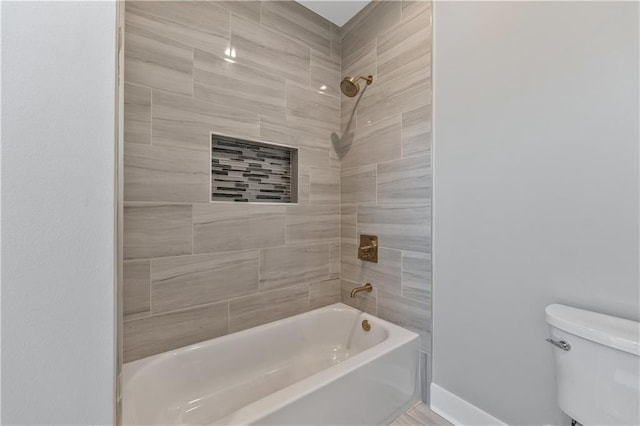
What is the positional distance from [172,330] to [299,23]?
213cm

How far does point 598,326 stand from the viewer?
0.91m

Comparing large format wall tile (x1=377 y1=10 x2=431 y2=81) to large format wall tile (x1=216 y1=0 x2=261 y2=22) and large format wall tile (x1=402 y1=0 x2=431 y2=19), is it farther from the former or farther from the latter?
large format wall tile (x1=216 y1=0 x2=261 y2=22)

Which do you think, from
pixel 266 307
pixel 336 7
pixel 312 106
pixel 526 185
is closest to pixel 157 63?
pixel 312 106

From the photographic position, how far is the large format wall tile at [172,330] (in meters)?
1.32

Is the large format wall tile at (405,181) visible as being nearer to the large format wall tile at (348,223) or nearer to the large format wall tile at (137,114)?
the large format wall tile at (348,223)

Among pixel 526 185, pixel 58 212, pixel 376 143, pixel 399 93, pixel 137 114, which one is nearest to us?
pixel 58 212

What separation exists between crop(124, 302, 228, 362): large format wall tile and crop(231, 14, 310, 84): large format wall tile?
152 cm

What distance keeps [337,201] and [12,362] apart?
6.08 ft

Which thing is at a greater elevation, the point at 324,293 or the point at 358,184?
the point at 358,184

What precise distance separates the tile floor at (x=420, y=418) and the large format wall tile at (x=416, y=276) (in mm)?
596

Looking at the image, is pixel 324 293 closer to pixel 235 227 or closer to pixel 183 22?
pixel 235 227

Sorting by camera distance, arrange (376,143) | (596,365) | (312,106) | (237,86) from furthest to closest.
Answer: (312,106) → (376,143) → (237,86) → (596,365)

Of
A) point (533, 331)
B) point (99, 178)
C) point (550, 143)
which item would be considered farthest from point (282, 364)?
point (550, 143)

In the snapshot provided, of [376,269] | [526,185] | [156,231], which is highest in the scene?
[526,185]
